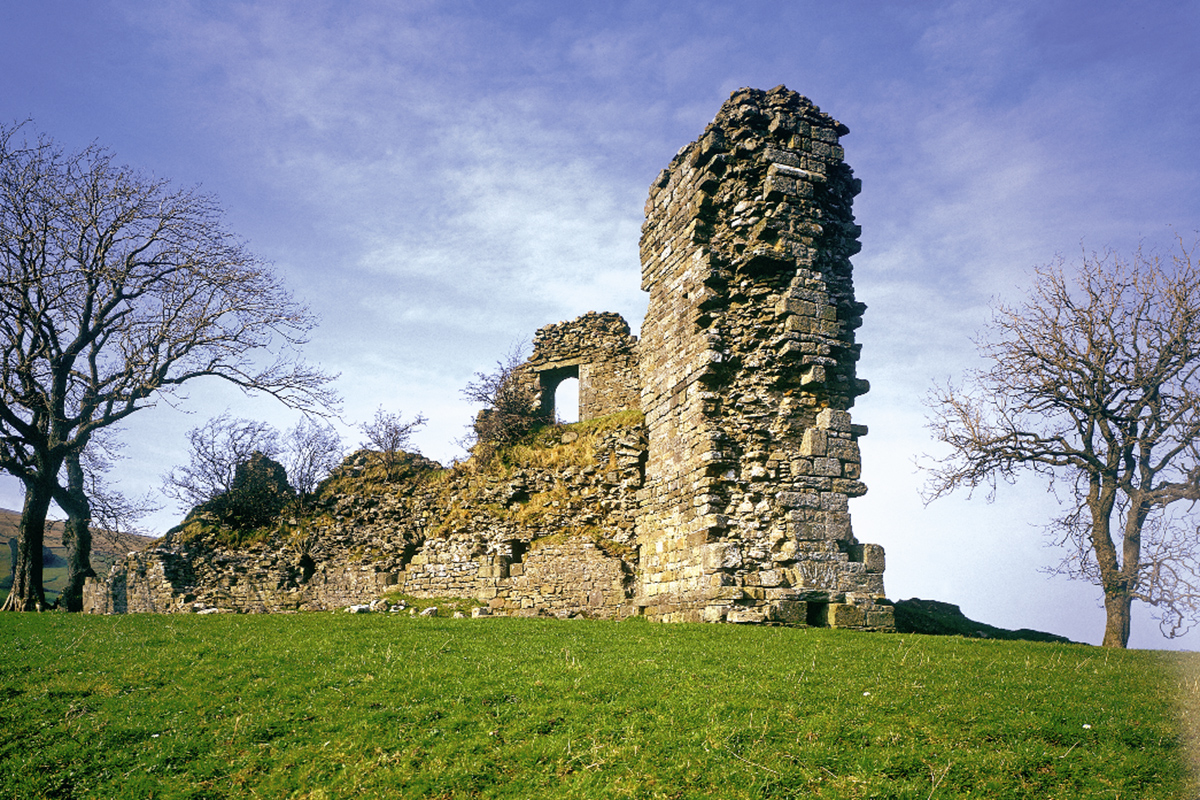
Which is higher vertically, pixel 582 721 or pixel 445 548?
pixel 445 548

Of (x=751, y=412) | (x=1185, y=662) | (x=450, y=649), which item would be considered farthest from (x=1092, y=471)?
(x=450, y=649)

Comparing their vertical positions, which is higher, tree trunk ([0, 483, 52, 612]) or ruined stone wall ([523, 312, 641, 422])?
ruined stone wall ([523, 312, 641, 422])

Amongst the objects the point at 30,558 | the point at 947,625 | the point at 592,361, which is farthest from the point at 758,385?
the point at 30,558

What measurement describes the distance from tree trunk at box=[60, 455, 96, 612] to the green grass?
1157 cm

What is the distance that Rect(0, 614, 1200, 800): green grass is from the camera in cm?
623

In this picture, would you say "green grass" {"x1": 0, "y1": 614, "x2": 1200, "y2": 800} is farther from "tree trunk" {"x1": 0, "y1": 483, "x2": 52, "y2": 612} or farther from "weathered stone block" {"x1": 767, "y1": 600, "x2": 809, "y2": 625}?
"tree trunk" {"x1": 0, "y1": 483, "x2": 52, "y2": 612}

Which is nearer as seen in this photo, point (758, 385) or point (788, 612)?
point (788, 612)

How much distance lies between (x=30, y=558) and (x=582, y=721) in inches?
619

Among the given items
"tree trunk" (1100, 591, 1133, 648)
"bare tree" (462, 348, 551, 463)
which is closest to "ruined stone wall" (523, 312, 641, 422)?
"bare tree" (462, 348, 551, 463)

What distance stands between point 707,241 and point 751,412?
11.7 feet

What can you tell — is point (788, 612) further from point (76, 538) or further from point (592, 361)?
point (76, 538)

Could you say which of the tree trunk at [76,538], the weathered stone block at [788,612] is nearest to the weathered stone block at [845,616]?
the weathered stone block at [788,612]

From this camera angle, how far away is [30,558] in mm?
16875

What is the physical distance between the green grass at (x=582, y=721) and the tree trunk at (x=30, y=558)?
7856 mm
